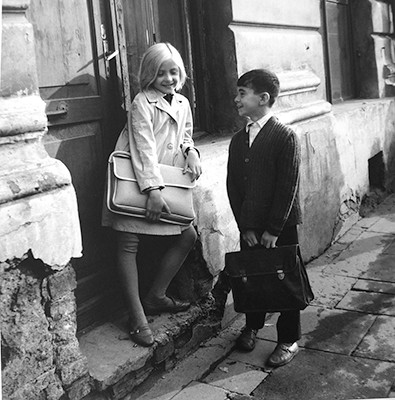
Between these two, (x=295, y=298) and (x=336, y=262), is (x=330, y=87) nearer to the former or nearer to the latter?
(x=336, y=262)

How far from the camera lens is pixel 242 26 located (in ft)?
14.2

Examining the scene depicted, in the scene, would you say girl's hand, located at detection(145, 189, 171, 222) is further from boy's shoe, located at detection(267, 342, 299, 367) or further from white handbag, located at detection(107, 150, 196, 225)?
boy's shoe, located at detection(267, 342, 299, 367)

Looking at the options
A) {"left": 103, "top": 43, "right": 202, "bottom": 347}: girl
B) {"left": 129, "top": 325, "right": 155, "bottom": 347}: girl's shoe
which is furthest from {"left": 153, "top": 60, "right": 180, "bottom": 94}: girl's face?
{"left": 129, "top": 325, "right": 155, "bottom": 347}: girl's shoe

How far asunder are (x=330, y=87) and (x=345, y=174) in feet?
4.37

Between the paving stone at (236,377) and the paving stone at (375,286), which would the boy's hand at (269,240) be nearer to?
the paving stone at (236,377)

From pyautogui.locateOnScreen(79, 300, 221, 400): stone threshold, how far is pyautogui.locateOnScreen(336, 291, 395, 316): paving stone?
37.4 inches

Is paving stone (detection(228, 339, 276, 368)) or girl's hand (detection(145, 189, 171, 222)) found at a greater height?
girl's hand (detection(145, 189, 171, 222))

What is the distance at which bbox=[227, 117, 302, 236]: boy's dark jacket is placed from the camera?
2992mm

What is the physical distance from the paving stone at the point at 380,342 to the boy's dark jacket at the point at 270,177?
825 millimetres

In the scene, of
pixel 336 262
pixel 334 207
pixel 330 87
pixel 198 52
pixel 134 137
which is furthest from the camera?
pixel 330 87

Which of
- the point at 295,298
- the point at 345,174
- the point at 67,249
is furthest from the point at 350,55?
the point at 67,249

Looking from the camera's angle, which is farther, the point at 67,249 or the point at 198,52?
the point at 198,52

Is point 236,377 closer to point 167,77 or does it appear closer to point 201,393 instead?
point 201,393

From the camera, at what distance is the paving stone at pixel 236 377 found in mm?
2973
